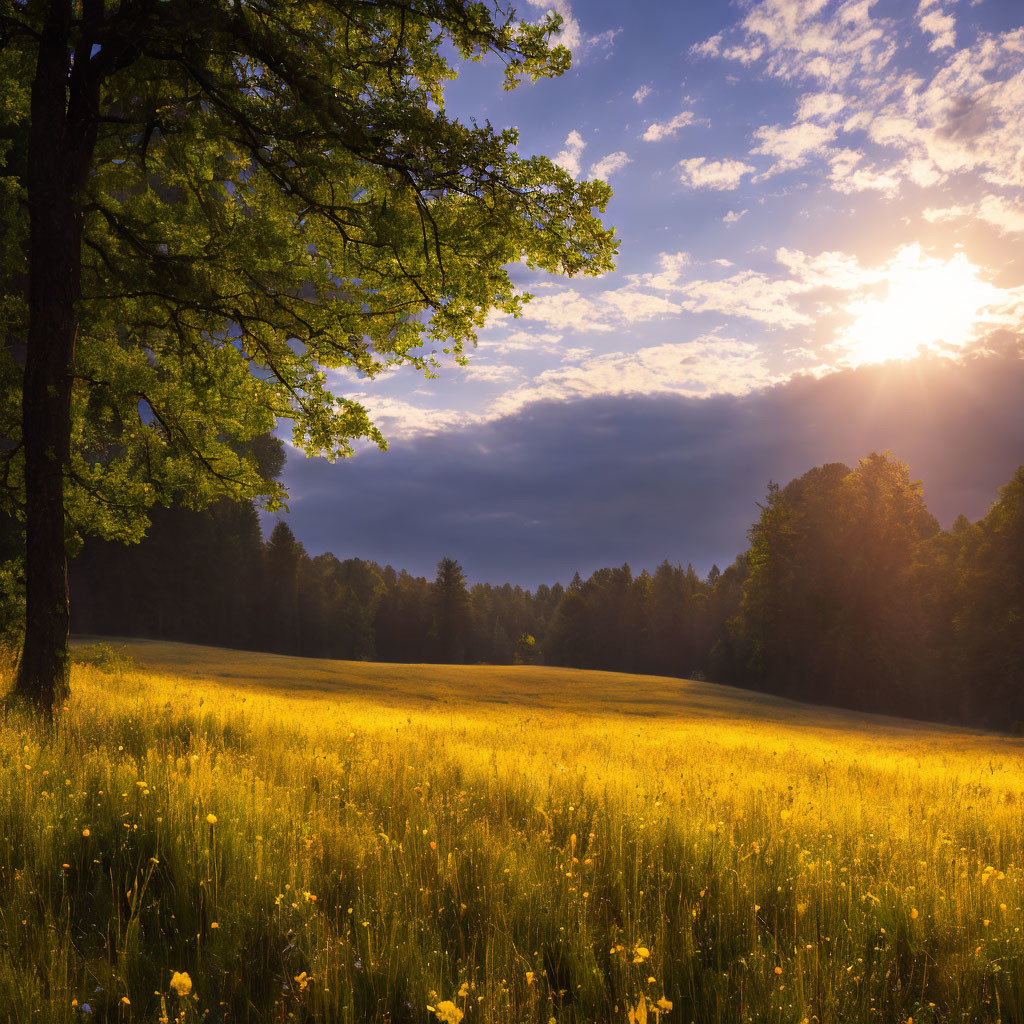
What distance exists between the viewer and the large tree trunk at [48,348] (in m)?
8.36

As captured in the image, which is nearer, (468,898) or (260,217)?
(468,898)

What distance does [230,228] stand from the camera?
956 centimetres

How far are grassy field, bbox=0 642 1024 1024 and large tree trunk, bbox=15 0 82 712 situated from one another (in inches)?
74.4

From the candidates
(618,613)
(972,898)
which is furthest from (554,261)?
(618,613)

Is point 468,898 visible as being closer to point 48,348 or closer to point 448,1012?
point 448,1012

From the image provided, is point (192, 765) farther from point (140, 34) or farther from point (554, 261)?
point (140, 34)

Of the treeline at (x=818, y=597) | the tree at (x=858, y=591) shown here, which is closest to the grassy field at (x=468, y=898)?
the treeline at (x=818, y=597)

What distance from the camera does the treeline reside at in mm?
43344

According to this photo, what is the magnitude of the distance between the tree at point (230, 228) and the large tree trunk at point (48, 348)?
26 millimetres

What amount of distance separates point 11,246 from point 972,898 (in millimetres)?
14025

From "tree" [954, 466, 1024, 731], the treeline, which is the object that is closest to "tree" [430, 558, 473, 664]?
the treeline

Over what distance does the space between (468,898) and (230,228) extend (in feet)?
31.7

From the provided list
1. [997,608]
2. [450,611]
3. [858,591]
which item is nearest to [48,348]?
[997,608]

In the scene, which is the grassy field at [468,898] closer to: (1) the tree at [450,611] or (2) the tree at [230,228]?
(2) the tree at [230,228]
